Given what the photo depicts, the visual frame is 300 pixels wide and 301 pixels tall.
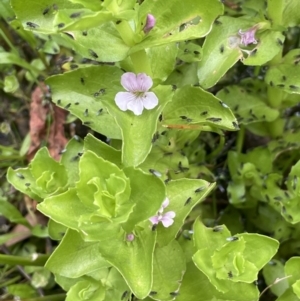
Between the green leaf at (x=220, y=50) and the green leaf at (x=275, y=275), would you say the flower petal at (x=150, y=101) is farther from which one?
the green leaf at (x=275, y=275)

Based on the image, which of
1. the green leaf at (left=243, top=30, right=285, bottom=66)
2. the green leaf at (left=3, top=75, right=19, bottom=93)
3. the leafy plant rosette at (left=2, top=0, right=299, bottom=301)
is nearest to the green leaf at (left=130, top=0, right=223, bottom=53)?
the leafy plant rosette at (left=2, top=0, right=299, bottom=301)

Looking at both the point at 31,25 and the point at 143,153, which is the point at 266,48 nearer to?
the point at 143,153

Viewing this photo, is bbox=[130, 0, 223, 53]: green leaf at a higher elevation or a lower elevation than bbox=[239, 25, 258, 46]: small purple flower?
higher

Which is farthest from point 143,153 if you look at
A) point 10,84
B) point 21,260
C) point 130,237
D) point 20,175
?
point 10,84

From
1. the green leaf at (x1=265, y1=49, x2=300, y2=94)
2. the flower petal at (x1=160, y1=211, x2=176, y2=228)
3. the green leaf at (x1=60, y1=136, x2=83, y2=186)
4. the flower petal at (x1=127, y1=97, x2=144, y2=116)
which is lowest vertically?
the green leaf at (x1=60, y1=136, x2=83, y2=186)

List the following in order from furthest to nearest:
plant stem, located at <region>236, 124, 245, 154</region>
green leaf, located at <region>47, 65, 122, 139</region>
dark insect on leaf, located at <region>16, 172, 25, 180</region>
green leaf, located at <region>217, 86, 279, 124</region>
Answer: plant stem, located at <region>236, 124, 245, 154</region> → green leaf, located at <region>217, 86, 279, 124</region> → dark insect on leaf, located at <region>16, 172, 25, 180</region> → green leaf, located at <region>47, 65, 122, 139</region>

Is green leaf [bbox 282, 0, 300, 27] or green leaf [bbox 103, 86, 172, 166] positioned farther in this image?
green leaf [bbox 282, 0, 300, 27]

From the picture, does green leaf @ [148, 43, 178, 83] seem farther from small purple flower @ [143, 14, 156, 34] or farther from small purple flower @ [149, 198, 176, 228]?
small purple flower @ [149, 198, 176, 228]
